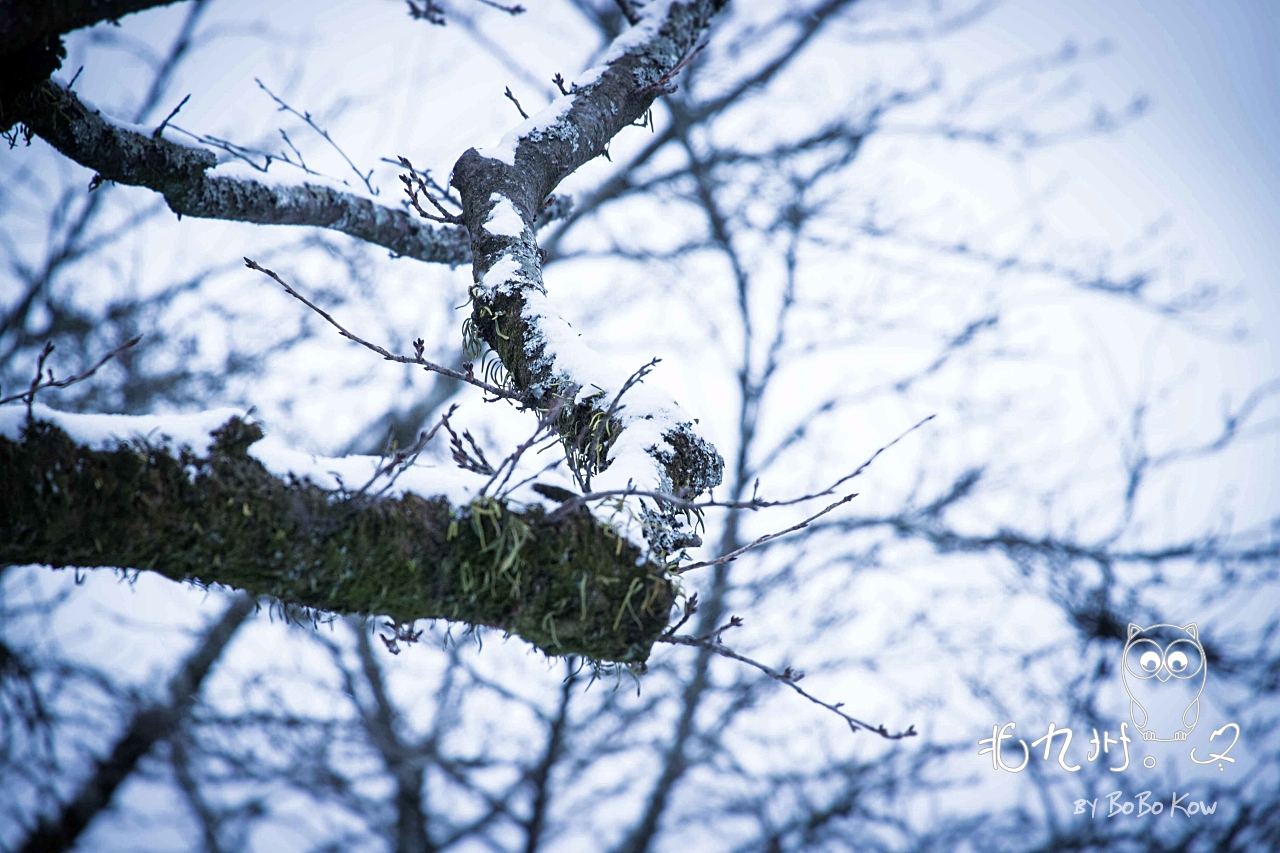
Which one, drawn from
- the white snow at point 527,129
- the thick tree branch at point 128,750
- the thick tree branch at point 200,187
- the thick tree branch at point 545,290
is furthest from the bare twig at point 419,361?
the thick tree branch at point 128,750

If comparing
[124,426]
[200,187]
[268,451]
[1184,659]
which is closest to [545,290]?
[268,451]

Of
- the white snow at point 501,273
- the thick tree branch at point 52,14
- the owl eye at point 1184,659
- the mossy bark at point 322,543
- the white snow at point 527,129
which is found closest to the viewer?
the mossy bark at point 322,543

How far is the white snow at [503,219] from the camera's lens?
184 centimetres

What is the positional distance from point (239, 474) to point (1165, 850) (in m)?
6.82

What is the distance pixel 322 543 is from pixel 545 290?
0.89 m

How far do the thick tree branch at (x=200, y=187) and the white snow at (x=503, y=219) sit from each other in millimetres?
857

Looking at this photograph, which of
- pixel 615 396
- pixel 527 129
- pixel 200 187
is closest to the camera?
pixel 615 396

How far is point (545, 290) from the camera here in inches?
72.3

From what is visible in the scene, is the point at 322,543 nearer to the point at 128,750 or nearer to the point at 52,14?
the point at 52,14

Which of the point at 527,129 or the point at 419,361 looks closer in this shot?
the point at 419,361

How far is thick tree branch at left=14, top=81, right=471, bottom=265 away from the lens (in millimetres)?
2090

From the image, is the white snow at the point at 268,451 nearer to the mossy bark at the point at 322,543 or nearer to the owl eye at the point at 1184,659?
the mossy bark at the point at 322,543

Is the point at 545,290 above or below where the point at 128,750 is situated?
below

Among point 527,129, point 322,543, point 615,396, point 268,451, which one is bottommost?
point 322,543
